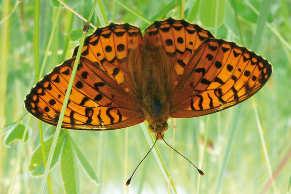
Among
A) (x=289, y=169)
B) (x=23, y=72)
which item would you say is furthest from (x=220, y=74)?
(x=289, y=169)

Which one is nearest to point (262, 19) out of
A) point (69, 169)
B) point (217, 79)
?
point (217, 79)

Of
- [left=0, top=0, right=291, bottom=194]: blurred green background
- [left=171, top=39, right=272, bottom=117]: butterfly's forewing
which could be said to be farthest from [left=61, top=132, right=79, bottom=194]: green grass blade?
[left=171, top=39, right=272, bottom=117]: butterfly's forewing

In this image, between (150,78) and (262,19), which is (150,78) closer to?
(150,78)

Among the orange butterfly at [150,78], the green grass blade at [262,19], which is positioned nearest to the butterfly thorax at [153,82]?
the orange butterfly at [150,78]

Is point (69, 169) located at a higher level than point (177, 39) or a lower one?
lower

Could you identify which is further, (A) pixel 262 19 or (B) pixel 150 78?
(B) pixel 150 78

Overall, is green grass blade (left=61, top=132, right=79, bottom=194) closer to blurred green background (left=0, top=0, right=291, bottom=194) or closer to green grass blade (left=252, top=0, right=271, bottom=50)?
blurred green background (left=0, top=0, right=291, bottom=194)
